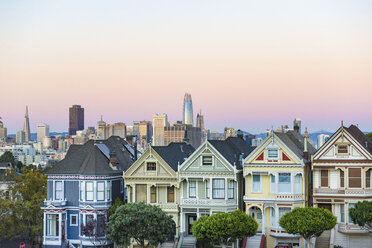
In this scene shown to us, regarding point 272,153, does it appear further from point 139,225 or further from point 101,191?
point 101,191

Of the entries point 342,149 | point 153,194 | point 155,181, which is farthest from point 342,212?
point 153,194

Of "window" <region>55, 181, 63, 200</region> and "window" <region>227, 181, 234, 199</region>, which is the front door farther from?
"window" <region>55, 181, 63, 200</region>

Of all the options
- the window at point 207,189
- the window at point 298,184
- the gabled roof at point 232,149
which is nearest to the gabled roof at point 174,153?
the window at point 207,189

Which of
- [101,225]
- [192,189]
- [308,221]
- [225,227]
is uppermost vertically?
[192,189]

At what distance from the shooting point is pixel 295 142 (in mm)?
64312

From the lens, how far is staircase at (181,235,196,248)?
2360 inches

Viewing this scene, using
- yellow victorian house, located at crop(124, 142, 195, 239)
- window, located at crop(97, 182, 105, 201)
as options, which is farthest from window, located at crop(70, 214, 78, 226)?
yellow victorian house, located at crop(124, 142, 195, 239)

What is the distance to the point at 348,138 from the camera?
57.4 metres

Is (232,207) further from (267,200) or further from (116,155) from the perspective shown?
(116,155)

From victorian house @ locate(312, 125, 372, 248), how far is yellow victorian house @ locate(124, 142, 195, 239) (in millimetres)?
12427

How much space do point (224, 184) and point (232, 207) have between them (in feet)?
6.89

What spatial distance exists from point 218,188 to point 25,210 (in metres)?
20.5

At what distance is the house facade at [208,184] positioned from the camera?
5984cm

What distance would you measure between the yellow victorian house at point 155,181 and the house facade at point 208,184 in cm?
81
